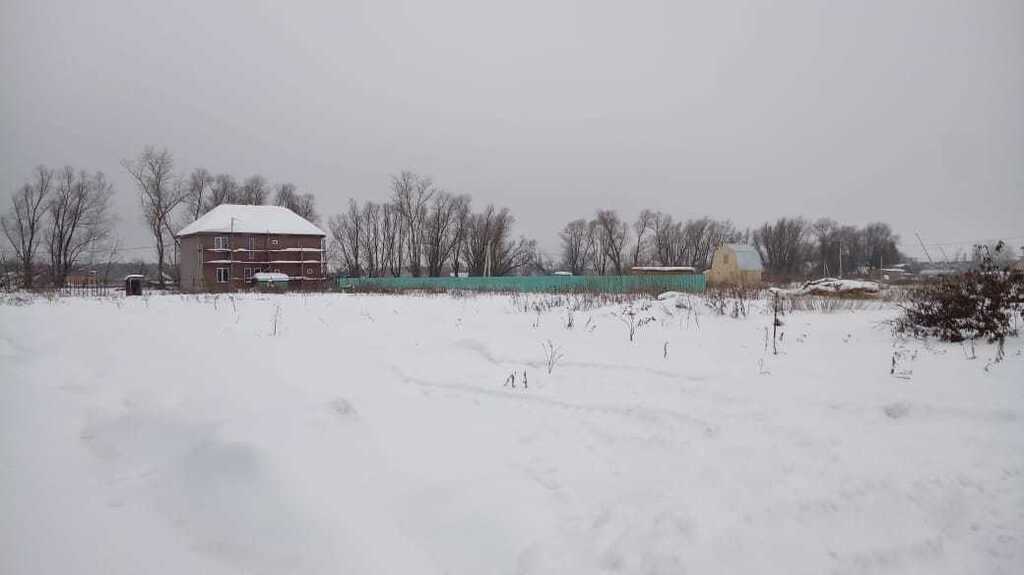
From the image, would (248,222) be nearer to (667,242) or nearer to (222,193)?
(222,193)

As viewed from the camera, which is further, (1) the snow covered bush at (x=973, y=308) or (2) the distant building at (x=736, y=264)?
(2) the distant building at (x=736, y=264)

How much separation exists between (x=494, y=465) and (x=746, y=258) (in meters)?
47.4

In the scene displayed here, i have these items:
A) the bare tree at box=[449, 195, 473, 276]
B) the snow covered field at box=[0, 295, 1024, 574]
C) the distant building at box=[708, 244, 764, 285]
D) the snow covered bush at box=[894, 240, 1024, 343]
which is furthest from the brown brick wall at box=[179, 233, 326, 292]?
the snow covered bush at box=[894, 240, 1024, 343]

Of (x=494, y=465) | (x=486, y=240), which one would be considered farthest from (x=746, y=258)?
(x=494, y=465)

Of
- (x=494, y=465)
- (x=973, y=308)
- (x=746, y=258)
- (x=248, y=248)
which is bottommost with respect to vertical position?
(x=494, y=465)

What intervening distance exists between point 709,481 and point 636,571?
Result: 0.96 metres

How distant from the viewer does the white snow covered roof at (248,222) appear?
135ft

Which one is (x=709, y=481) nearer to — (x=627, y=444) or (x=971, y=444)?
(x=627, y=444)

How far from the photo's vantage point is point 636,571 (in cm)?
250

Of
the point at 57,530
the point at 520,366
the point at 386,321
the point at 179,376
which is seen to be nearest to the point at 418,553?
the point at 57,530

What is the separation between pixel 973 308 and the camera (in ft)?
20.2

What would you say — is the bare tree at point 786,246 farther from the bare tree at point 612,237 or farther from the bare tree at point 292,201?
the bare tree at point 292,201

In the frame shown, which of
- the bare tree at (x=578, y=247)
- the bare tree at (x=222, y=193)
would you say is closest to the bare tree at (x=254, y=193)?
the bare tree at (x=222, y=193)

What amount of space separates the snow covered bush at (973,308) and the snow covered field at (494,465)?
722 mm
